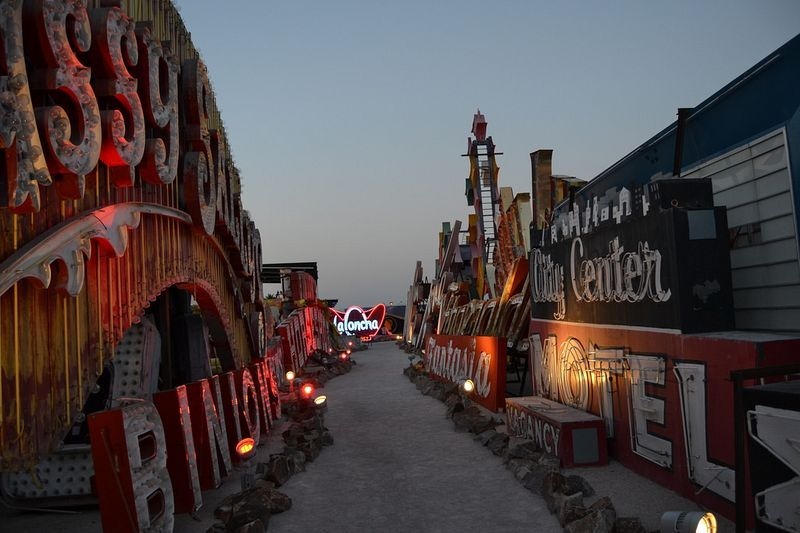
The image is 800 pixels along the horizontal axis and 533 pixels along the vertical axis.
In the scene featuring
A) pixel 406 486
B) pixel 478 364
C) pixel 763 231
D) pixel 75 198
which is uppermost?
pixel 75 198

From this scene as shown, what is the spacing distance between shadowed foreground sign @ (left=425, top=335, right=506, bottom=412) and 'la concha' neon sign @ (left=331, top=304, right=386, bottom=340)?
26240 mm

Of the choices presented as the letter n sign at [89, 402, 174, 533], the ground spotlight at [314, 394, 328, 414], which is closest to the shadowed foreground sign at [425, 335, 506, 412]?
the ground spotlight at [314, 394, 328, 414]

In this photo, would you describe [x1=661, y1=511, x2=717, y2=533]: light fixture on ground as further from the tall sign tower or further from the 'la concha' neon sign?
the 'la concha' neon sign

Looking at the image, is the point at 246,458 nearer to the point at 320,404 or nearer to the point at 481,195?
the point at 320,404

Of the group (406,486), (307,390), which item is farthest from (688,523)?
(307,390)

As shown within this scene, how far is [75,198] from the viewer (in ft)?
15.3

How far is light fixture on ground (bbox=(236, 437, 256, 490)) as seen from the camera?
8133mm

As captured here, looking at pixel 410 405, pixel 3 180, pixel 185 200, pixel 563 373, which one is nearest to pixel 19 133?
pixel 3 180

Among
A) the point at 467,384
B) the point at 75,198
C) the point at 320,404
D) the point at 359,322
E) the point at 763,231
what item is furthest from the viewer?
the point at 359,322

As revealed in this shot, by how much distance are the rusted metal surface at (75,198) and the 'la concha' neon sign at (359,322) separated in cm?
3874

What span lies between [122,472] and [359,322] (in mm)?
40980

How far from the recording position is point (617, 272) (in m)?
8.53

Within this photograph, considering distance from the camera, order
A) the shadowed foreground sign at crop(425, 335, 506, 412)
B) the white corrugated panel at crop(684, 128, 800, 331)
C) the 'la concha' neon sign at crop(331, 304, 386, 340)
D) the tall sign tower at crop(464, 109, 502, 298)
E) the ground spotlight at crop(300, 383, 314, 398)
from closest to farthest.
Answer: the white corrugated panel at crop(684, 128, 800, 331)
the shadowed foreground sign at crop(425, 335, 506, 412)
the ground spotlight at crop(300, 383, 314, 398)
the tall sign tower at crop(464, 109, 502, 298)
the 'la concha' neon sign at crop(331, 304, 386, 340)

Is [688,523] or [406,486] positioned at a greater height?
[688,523]
